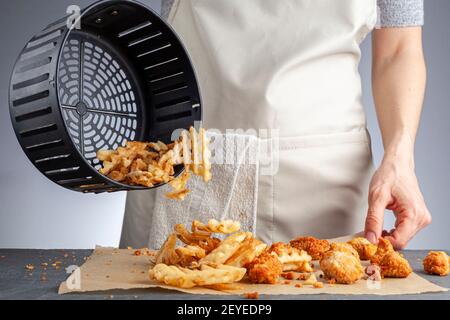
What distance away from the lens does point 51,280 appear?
1.11 m

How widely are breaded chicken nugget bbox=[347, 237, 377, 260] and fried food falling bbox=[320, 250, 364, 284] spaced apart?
0.17m

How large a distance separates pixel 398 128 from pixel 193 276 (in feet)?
2.47

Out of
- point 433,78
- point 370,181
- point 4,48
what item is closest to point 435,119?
point 433,78

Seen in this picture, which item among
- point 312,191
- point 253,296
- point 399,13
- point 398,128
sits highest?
point 399,13

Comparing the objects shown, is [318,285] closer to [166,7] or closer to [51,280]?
[51,280]

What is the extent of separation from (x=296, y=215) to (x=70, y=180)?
2.03 ft

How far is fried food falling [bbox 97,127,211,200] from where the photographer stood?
1.17 meters

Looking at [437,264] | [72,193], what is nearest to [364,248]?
[437,264]

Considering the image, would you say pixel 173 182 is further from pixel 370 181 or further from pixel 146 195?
pixel 370 181

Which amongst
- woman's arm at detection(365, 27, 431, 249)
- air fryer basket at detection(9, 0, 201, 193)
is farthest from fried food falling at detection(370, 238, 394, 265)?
air fryer basket at detection(9, 0, 201, 193)

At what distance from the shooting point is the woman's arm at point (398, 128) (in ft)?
4.87

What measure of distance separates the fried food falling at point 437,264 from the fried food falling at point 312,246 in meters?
0.17

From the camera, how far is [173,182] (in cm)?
126

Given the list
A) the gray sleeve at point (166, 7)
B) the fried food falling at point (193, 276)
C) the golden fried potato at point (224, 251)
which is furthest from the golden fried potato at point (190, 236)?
the gray sleeve at point (166, 7)
